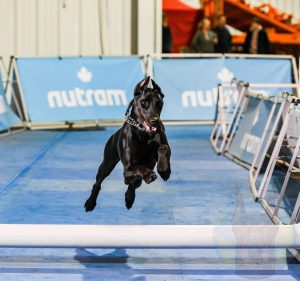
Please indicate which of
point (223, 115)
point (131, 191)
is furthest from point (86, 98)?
point (131, 191)

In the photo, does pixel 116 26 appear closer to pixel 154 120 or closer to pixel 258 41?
pixel 258 41

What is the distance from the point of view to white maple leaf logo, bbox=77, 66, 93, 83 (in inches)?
584

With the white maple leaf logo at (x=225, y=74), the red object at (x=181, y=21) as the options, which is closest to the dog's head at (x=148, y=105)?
the white maple leaf logo at (x=225, y=74)

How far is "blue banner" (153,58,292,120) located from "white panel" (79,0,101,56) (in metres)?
2.36

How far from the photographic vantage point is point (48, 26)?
55.3ft

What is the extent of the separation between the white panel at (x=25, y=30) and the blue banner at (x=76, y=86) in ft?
7.00

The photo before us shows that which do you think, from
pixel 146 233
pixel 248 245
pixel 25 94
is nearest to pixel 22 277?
pixel 146 233

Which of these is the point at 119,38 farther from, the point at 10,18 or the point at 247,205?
the point at 247,205

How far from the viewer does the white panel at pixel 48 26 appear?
16844 millimetres

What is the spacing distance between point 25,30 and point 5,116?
3594mm

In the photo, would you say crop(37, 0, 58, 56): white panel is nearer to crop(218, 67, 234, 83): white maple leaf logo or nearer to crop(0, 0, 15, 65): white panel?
crop(0, 0, 15, 65): white panel

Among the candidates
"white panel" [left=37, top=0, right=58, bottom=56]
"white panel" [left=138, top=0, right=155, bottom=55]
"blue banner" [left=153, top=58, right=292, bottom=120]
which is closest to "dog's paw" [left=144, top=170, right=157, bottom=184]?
"blue banner" [left=153, top=58, right=292, bottom=120]

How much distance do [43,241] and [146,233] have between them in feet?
2.39

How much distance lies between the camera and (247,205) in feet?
26.0
